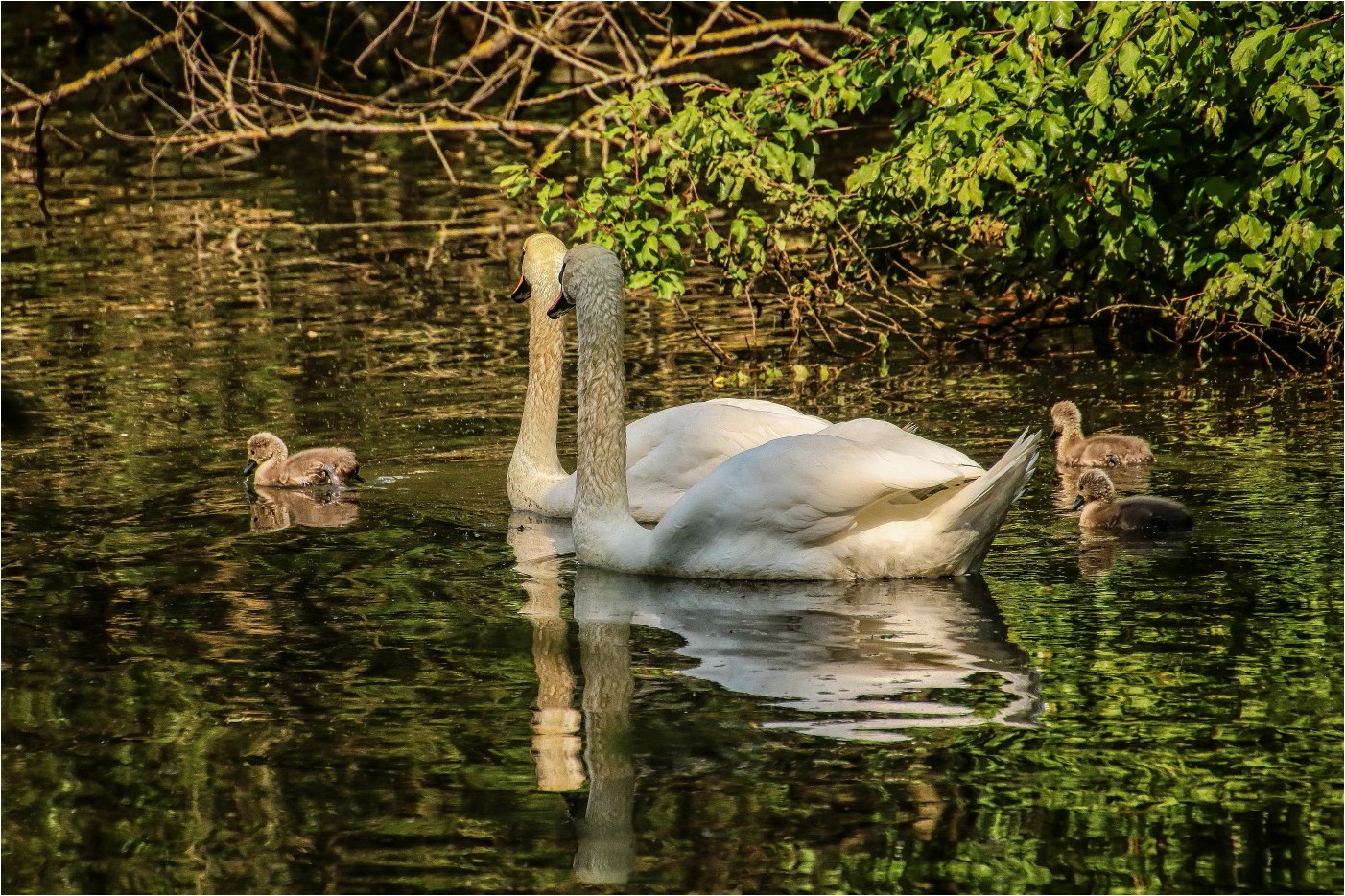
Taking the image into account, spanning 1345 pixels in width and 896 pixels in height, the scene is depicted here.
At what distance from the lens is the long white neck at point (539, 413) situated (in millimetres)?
10863

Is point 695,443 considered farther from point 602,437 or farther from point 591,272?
point 591,272

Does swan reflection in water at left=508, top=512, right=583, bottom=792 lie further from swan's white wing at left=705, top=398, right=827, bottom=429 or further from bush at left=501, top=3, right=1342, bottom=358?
bush at left=501, top=3, right=1342, bottom=358

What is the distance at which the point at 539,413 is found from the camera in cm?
1121

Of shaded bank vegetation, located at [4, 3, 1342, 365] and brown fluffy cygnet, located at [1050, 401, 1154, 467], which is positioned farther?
shaded bank vegetation, located at [4, 3, 1342, 365]

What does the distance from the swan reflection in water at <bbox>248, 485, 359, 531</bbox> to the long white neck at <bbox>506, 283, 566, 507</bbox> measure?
0.89 meters

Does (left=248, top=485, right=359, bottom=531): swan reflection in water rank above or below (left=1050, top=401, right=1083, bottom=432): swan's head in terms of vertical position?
below

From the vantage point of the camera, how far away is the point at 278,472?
449 inches

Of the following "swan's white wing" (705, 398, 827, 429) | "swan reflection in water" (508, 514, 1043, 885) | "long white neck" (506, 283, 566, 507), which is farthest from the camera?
"long white neck" (506, 283, 566, 507)

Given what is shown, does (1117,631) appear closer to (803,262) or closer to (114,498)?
(114,498)

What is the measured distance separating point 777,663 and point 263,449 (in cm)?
506

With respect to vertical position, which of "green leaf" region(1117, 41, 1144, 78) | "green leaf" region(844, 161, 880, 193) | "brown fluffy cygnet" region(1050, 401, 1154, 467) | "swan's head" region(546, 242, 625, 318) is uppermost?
"green leaf" region(1117, 41, 1144, 78)

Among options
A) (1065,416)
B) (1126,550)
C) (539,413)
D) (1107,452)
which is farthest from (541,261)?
(1126,550)

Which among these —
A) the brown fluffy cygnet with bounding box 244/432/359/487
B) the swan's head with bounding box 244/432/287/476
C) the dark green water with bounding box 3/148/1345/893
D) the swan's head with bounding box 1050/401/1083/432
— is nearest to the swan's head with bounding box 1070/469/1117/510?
the dark green water with bounding box 3/148/1345/893

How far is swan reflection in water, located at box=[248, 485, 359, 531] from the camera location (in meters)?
10.5
